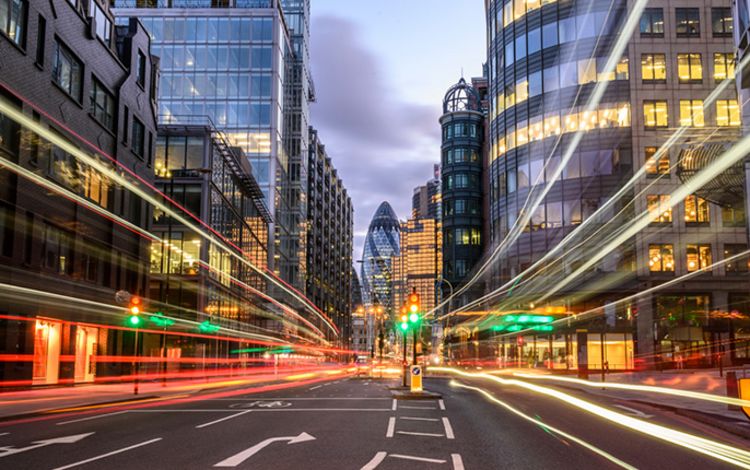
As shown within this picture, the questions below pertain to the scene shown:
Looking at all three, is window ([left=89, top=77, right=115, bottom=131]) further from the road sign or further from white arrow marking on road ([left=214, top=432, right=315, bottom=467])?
the road sign

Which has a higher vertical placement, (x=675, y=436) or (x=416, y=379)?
(x=416, y=379)

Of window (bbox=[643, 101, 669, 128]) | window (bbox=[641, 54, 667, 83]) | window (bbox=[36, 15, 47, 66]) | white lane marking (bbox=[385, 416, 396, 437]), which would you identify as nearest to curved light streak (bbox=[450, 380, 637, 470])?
white lane marking (bbox=[385, 416, 396, 437])

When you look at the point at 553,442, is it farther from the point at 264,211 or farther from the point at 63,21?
the point at 264,211

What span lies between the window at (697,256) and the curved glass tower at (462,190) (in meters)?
49.2

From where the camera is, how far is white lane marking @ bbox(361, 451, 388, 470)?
11.1 meters

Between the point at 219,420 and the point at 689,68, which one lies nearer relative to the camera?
the point at 219,420

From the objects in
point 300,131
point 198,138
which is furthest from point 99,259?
point 300,131

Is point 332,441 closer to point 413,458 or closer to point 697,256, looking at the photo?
point 413,458

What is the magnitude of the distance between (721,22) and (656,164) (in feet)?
44.8

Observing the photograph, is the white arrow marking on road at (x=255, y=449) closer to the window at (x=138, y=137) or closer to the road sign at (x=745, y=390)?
the road sign at (x=745, y=390)

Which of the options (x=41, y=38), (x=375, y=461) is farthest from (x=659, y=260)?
(x=375, y=461)

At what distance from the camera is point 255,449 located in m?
13.0

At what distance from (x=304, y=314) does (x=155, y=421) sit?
327 feet

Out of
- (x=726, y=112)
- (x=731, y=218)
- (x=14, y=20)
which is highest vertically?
(x=726, y=112)
